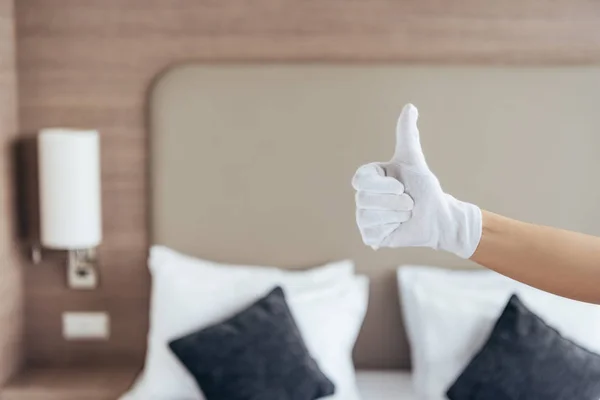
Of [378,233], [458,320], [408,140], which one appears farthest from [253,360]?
A: [408,140]

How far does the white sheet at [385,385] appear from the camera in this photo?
247 centimetres

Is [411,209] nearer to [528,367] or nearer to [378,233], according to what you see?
[378,233]

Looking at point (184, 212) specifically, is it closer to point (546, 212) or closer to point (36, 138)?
point (36, 138)

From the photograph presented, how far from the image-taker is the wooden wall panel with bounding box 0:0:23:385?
2605 millimetres

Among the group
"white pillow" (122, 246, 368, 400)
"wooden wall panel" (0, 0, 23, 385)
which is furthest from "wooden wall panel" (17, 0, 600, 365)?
"white pillow" (122, 246, 368, 400)

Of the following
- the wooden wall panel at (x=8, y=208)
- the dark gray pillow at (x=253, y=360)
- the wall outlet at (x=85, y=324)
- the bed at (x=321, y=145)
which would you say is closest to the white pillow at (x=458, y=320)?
the bed at (x=321, y=145)

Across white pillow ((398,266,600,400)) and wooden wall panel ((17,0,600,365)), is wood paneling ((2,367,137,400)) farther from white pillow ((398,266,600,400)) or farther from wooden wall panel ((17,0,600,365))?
white pillow ((398,266,600,400))

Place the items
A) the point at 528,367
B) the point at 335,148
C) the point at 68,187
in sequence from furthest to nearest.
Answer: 1. the point at 335,148
2. the point at 68,187
3. the point at 528,367

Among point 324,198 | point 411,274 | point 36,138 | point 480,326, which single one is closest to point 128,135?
point 36,138

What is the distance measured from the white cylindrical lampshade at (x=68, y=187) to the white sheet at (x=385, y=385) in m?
1.09

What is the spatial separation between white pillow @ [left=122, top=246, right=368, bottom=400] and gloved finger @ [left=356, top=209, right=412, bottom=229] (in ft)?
3.52

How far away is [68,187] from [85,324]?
580 millimetres

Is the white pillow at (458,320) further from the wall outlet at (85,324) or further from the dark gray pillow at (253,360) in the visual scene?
the wall outlet at (85,324)

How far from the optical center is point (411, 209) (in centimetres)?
142
